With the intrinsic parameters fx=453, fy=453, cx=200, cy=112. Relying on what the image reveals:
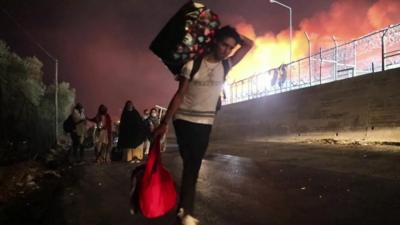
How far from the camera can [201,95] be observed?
4.03 metres

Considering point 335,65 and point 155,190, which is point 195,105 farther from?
point 335,65

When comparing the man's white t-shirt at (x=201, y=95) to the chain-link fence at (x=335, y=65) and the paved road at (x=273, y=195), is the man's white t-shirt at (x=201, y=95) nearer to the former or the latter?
the paved road at (x=273, y=195)

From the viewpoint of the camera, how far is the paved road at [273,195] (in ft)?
16.6

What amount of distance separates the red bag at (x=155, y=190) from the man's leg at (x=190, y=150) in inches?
7.5

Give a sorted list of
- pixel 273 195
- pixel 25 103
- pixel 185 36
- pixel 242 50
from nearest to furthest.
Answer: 1. pixel 185 36
2. pixel 242 50
3. pixel 273 195
4. pixel 25 103

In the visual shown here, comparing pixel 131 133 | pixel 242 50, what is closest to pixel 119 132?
pixel 131 133

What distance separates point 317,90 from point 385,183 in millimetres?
13621

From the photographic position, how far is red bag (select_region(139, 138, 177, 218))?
12.5 ft

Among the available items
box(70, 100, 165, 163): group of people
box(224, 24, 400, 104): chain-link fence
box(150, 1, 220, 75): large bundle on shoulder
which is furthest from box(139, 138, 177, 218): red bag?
box(224, 24, 400, 104): chain-link fence

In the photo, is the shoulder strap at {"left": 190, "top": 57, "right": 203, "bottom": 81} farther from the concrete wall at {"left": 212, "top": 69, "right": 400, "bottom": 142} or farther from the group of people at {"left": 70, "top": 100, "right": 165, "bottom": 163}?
the concrete wall at {"left": 212, "top": 69, "right": 400, "bottom": 142}

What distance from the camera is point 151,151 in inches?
154

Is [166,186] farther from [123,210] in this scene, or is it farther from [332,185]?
[332,185]

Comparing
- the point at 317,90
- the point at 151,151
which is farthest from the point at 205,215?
the point at 317,90

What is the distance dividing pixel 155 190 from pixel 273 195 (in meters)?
3.11
